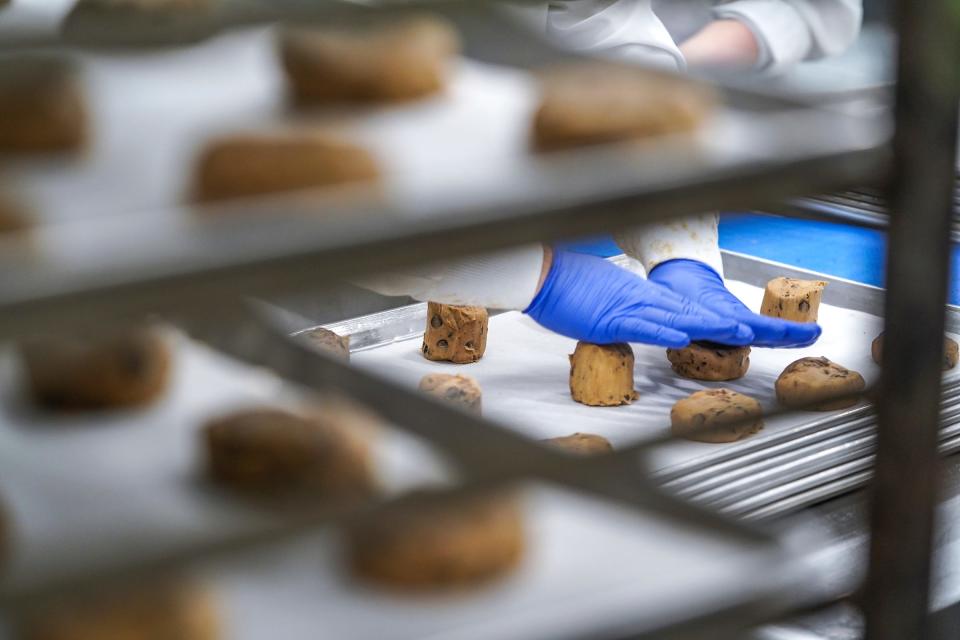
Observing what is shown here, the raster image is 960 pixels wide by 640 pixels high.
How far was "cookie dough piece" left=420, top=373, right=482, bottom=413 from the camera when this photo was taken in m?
1.43

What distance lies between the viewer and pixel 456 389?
144 centimetres

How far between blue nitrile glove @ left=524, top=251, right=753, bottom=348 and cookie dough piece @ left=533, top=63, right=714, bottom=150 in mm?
1022

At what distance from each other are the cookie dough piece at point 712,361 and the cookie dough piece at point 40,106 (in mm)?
1202

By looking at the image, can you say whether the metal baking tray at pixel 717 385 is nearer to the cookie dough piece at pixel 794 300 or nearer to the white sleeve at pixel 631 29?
the cookie dough piece at pixel 794 300

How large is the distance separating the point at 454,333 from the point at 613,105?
1.03 m

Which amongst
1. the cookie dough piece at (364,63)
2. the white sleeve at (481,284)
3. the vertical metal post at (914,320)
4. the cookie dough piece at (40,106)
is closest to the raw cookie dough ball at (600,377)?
the white sleeve at (481,284)

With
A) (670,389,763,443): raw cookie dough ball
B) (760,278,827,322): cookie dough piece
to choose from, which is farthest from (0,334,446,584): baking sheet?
(760,278,827,322): cookie dough piece

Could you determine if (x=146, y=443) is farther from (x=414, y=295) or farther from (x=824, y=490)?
(x=414, y=295)

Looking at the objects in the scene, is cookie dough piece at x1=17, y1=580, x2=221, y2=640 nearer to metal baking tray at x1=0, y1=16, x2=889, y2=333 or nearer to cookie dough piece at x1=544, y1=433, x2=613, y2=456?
metal baking tray at x1=0, y1=16, x2=889, y2=333

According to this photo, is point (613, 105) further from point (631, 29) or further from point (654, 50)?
point (631, 29)

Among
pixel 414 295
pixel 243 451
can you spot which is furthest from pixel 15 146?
pixel 414 295

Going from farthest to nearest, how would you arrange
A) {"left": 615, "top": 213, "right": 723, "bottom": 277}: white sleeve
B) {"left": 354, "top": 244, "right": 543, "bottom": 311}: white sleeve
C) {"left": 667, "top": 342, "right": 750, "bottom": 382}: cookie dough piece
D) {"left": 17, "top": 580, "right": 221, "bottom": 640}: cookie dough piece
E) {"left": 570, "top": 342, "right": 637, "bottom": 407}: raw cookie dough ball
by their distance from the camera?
{"left": 615, "top": 213, "right": 723, "bottom": 277}: white sleeve
{"left": 354, "top": 244, "right": 543, "bottom": 311}: white sleeve
{"left": 667, "top": 342, "right": 750, "bottom": 382}: cookie dough piece
{"left": 570, "top": 342, "right": 637, "bottom": 407}: raw cookie dough ball
{"left": 17, "top": 580, "right": 221, "bottom": 640}: cookie dough piece

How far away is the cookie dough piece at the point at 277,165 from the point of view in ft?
1.55

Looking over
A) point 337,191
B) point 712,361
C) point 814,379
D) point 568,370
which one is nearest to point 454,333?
point 568,370
